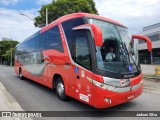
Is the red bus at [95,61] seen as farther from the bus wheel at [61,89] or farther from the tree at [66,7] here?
the tree at [66,7]

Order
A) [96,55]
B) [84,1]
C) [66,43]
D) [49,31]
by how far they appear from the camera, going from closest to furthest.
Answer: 1. [96,55]
2. [66,43]
3. [49,31]
4. [84,1]

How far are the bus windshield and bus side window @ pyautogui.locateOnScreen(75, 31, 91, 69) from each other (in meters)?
0.37

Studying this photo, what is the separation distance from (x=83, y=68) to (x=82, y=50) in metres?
0.59

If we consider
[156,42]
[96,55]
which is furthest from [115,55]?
[156,42]

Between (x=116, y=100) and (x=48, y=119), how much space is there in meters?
2.05

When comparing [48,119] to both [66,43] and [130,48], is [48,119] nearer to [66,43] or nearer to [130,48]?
[66,43]

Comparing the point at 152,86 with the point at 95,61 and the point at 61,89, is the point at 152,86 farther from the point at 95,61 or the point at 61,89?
the point at 95,61

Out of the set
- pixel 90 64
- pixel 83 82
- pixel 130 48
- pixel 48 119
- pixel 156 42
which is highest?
pixel 156 42

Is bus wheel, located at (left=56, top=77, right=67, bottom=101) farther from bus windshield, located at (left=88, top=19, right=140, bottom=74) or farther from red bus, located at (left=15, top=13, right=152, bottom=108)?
bus windshield, located at (left=88, top=19, right=140, bottom=74)

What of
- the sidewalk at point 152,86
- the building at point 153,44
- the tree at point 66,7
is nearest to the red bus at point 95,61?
the sidewalk at point 152,86

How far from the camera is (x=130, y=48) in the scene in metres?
6.04

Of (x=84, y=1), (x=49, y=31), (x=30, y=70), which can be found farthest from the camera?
(x=84, y=1)

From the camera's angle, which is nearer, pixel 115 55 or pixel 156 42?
pixel 115 55

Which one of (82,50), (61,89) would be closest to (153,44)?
(61,89)
